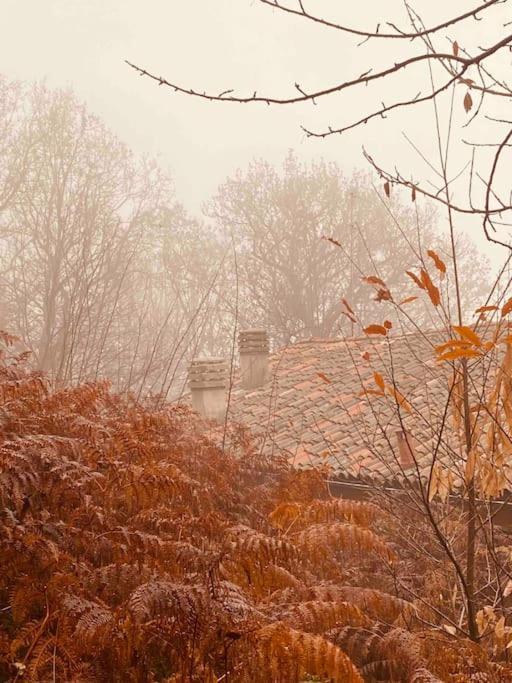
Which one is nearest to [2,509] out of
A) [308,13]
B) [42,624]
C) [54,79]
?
[42,624]

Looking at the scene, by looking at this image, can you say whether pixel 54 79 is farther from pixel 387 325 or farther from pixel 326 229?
pixel 387 325

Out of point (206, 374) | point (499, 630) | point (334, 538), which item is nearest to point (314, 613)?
point (334, 538)

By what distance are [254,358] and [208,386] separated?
173 cm

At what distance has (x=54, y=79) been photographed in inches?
2744

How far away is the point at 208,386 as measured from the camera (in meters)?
13.4

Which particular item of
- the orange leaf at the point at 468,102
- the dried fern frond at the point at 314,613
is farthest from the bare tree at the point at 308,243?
the orange leaf at the point at 468,102

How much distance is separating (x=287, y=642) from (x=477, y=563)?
4.05 m

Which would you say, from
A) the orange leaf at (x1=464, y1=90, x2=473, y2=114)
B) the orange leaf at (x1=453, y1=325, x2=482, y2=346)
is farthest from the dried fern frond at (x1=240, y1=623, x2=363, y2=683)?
the orange leaf at (x1=464, y1=90, x2=473, y2=114)

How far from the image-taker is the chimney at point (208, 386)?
43.9 feet

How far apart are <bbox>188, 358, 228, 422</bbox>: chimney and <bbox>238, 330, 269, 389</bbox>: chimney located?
1218mm

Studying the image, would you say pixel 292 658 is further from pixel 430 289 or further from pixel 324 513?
pixel 324 513

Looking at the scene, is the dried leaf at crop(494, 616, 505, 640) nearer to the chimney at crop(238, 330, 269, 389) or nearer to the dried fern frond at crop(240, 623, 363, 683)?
the dried fern frond at crop(240, 623, 363, 683)

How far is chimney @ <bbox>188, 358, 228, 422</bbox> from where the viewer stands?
1338cm

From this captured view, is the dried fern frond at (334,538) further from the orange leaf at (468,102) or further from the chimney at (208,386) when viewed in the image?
the chimney at (208,386)
